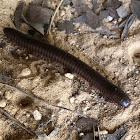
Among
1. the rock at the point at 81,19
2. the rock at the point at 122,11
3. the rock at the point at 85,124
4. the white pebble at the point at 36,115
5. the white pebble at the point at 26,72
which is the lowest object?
the rock at the point at 85,124

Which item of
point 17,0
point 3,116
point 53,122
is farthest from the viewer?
point 17,0

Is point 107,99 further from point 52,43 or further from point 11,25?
point 11,25

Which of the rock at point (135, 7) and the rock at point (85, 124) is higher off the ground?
the rock at point (135, 7)

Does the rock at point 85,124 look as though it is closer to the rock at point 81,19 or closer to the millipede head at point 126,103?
the millipede head at point 126,103

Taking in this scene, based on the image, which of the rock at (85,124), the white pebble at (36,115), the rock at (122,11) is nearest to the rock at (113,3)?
the rock at (122,11)

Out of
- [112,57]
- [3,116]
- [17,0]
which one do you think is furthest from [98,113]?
[17,0]
